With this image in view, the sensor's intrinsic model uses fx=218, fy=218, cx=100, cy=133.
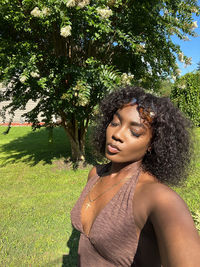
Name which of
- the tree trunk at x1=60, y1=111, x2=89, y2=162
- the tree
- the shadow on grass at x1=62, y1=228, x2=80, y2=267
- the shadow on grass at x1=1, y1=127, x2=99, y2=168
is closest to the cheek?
the shadow on grass at x1=62, y1=228, x2=80, y2=267

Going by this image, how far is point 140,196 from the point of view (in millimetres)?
965

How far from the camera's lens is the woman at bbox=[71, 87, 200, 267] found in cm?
80

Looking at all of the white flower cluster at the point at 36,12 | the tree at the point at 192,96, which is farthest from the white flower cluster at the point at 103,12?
the tree at the point at 192,96

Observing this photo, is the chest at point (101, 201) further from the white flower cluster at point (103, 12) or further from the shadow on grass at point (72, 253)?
the white flower cluster at point (103, 12)

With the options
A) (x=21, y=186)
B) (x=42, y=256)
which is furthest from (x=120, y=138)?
(x=21, y=186)

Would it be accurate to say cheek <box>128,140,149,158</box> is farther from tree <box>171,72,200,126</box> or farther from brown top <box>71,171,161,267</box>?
tree <box>171,72,200,126</box>

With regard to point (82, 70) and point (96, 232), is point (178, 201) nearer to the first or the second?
point (96, 232)

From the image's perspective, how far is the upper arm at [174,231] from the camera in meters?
0.74

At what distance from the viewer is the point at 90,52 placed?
550 cm

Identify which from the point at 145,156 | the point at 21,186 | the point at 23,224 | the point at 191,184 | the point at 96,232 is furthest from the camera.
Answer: the point at 21,186

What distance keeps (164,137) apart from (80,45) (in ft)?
16.8

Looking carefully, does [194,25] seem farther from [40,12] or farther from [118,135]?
[118,135]

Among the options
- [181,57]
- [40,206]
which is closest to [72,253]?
[40,206]

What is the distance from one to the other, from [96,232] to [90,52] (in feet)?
16.8
